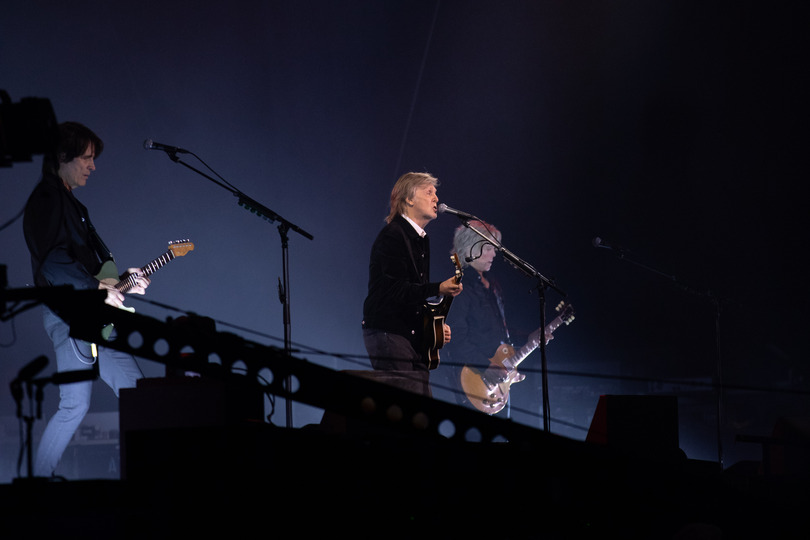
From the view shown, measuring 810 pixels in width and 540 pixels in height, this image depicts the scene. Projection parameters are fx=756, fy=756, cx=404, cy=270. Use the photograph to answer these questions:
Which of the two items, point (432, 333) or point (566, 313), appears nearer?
point (432, 333)

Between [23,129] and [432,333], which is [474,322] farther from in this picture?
[23,129]

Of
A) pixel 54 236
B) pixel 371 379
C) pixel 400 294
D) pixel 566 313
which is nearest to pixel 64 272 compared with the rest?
pixel 54 236

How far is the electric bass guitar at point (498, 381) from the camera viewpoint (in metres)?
6.77

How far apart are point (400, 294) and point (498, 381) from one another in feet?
8.04

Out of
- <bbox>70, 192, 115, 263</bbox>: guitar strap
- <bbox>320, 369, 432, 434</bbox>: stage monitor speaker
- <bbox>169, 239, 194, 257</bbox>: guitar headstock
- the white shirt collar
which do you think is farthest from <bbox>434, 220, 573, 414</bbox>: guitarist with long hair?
<bbox>70, 192, 115, 263</bbox>: guitar strap

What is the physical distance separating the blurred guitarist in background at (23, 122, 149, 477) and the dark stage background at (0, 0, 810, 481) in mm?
2934

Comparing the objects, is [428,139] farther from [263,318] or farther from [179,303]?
[179,303]

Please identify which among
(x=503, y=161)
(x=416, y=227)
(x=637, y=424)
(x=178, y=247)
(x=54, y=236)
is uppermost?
(x=503, y=161)

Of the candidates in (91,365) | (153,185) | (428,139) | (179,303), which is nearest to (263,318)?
(179,303)

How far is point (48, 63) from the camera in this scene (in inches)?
251

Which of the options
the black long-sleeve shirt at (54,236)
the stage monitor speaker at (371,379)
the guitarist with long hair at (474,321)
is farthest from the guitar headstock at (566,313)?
the black long-sleeve shirt at (54,236)

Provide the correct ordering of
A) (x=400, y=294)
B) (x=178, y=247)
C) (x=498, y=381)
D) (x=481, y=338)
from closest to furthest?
(x=400, y=294) < (x=178, y=247) < (x=498, y=381) < (x=481, y=338)

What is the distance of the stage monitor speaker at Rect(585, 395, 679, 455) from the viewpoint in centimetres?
360

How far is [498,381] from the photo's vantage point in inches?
270
